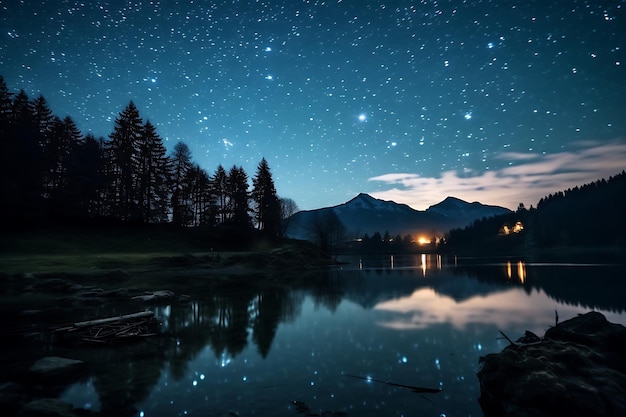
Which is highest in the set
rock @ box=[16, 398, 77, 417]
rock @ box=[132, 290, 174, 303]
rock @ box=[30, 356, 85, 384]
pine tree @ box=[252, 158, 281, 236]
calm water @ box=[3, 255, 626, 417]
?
pine tree @ box=[252, 158, 281, 236]

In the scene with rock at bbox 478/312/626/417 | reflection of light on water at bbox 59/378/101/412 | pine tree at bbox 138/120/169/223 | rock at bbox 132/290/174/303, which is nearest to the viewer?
rock at bbox 478/312/626/417

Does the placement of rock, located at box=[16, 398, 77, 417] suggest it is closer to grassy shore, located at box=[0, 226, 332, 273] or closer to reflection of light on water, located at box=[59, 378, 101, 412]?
reflection of light on water, located at box=[59, 378, 101, 412]

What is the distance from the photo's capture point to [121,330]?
1850cm

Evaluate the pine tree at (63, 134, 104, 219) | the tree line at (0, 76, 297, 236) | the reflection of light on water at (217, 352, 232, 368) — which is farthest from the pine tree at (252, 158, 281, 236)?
the reflection of light on water at (217, 352, 232, 368)

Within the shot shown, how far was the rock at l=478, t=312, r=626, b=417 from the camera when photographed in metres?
8.72

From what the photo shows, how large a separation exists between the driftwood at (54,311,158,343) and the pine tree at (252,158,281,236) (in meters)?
76.1

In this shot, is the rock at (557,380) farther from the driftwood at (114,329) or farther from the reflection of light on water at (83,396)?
→ the driftwood at (114,329)

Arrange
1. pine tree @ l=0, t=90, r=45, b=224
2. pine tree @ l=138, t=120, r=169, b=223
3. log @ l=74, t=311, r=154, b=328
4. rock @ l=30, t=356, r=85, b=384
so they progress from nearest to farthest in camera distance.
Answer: rock @ l=30, t=356, r=85, b=384
log @ l=74, t=311, r=154, b=328
pine tree @ l=0, t=90, r=45, b=224
pine tree @ l=138, t=120, r=169, b=223

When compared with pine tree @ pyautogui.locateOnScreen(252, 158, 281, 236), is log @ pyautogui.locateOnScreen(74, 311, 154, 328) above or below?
below

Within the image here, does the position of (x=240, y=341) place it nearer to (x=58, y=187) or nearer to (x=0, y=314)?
(x=0, y=314)

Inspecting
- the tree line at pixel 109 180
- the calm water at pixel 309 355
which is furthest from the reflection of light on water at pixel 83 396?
the tree line at pixel 109 180

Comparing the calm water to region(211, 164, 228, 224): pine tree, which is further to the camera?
region(211, 164, 228, 224): pine tree

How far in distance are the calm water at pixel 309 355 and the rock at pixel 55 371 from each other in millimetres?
644

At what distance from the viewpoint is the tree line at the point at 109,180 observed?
59.3 m
